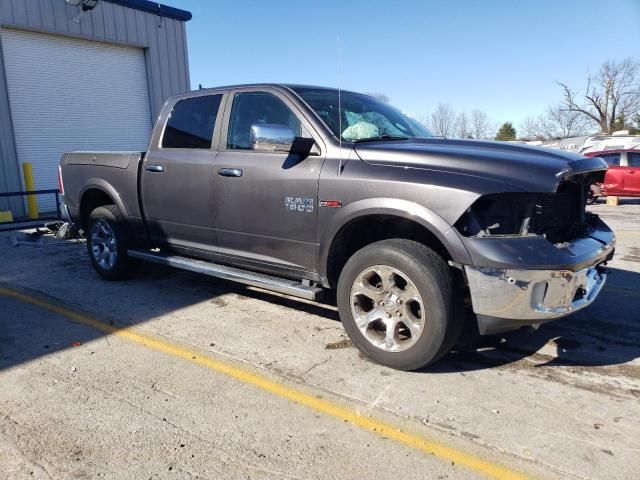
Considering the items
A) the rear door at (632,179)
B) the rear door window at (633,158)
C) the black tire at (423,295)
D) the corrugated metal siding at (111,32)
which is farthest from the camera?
the rear door window at (633,158)

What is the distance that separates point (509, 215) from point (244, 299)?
297 centimetres

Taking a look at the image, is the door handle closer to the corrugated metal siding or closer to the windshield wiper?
the windshield wiper

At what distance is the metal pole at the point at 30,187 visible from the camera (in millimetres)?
12812

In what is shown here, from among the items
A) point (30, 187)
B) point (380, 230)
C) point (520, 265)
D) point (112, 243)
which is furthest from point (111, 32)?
point (520, 265)

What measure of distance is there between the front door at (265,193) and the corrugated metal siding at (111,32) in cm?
1080

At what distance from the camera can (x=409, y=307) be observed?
11.4 feet

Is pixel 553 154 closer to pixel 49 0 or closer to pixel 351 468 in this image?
pixel 351 468

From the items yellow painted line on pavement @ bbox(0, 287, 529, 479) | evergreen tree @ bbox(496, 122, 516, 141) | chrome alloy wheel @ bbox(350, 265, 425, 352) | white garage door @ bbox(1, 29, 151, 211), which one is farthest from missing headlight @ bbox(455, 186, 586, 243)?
evergreen tree @ bbox(496, 122, 516, 141)

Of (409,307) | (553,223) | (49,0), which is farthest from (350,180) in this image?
(49,0)

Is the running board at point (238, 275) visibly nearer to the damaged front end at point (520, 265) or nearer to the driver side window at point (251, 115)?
the driver side window at point (251, 115)

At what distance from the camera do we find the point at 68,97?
14.3 metres

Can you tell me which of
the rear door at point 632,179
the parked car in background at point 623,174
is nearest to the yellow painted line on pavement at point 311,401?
the parked car in background at point 623,174

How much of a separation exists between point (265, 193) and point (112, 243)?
2619 millimetres

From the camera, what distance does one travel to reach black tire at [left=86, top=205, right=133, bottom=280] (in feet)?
19.0
